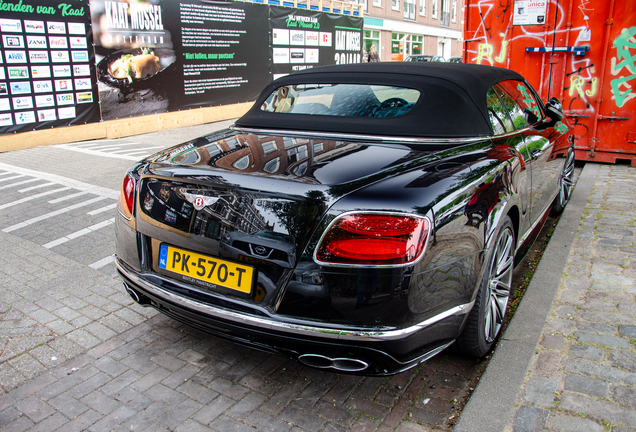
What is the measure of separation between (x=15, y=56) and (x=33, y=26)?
0.72m

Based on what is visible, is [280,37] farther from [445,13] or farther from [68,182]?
[445,13]

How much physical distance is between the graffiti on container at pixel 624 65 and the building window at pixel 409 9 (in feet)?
126

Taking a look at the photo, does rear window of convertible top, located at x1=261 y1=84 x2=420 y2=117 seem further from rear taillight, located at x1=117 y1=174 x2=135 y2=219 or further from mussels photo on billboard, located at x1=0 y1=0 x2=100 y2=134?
mussels photo on billboard, located at x1=0 y1=0 x2=100 y2=134

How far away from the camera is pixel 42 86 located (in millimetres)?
10211

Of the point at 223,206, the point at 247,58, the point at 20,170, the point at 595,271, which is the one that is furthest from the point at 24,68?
the point at 595,271

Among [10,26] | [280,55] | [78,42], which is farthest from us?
[280,55]

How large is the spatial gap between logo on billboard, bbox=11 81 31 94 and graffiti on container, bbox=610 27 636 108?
10.5 m

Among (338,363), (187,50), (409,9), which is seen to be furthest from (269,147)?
(409,9)

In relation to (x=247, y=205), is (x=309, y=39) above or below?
above

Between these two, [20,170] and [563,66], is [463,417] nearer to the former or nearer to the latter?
[563,66]

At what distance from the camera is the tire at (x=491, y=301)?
2.61 metres

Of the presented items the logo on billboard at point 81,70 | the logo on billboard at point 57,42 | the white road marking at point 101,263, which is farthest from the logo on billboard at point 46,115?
the white road marking at point 101,263

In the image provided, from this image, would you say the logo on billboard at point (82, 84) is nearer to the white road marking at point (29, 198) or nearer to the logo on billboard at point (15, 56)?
the logo on billboard at point (15, 56)

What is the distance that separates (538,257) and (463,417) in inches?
Answer: 97.0
